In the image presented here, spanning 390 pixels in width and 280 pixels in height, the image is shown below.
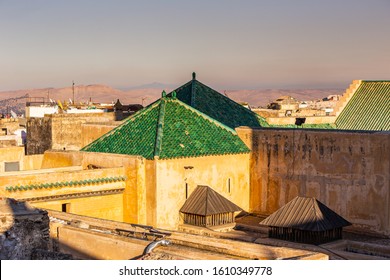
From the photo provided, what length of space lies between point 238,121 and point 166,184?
5784mm

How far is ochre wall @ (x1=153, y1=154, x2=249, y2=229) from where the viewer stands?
21031 mm

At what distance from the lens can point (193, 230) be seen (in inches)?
818

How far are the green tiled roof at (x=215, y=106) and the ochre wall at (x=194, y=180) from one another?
2688 mm

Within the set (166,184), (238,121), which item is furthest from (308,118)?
(166,184)

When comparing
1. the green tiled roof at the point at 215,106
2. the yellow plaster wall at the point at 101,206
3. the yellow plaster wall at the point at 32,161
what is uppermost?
the green tiled roof at the point at 215,106

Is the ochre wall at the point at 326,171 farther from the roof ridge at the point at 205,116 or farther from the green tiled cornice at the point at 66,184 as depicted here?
the green tiled cornice at the point at 66,184

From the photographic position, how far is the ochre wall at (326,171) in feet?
67.9

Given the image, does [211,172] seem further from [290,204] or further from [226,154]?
[290,204]

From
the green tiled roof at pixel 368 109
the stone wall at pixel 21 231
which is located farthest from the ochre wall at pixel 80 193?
the green tiled roof at pixel 368 109

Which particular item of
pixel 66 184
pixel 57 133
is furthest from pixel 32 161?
pixel 66 184

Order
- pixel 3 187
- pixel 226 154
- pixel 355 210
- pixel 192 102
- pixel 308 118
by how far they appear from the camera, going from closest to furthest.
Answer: pixel 3 187
pixel 355 210
pixel 226 154
pixel 192 102
pixel 308 118

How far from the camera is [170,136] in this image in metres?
22.0

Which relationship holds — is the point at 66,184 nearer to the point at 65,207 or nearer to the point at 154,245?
the point at 65,207

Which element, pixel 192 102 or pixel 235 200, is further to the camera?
pixel 192 102
